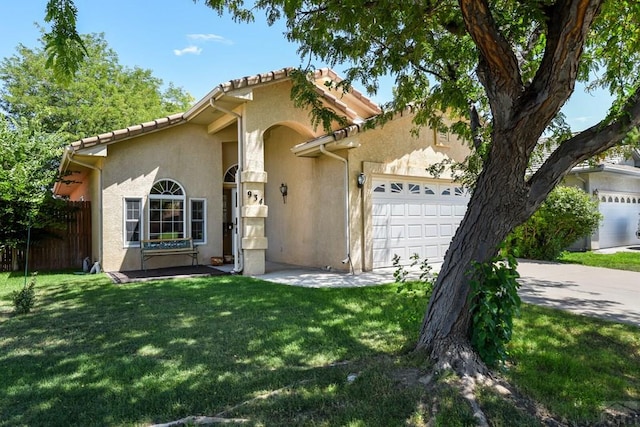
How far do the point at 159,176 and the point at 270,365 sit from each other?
9172 mm

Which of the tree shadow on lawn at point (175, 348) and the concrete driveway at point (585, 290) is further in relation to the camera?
the concrete driveway at point (585, 290)

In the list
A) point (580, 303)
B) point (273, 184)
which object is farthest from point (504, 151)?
point (273, 184)

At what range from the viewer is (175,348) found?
468 centimetres

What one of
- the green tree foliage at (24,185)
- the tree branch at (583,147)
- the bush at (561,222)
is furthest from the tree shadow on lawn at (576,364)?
the green tree foliage at (24,185)

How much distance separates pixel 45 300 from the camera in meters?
7.54

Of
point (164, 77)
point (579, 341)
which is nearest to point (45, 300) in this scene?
point (579, 341)

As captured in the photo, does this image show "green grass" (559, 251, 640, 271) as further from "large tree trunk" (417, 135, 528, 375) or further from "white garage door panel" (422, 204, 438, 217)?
"large tree trunk" (417, 135, 528, 375)

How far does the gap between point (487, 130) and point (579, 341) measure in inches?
129

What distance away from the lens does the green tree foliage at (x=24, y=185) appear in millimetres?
10938

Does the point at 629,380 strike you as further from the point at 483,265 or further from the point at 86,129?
the point at 86,129

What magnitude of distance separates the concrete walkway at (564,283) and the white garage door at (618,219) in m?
6.83

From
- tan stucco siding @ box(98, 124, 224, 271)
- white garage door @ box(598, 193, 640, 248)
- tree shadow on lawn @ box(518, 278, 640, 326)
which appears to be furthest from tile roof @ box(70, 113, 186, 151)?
white garage door @ box(598, 193, 640, 248)

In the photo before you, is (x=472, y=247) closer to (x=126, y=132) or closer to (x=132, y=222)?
(x=126, y=132)

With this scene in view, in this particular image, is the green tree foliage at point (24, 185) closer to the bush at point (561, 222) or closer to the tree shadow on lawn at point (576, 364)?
the tree shadow on lawn at point (576, 364)
